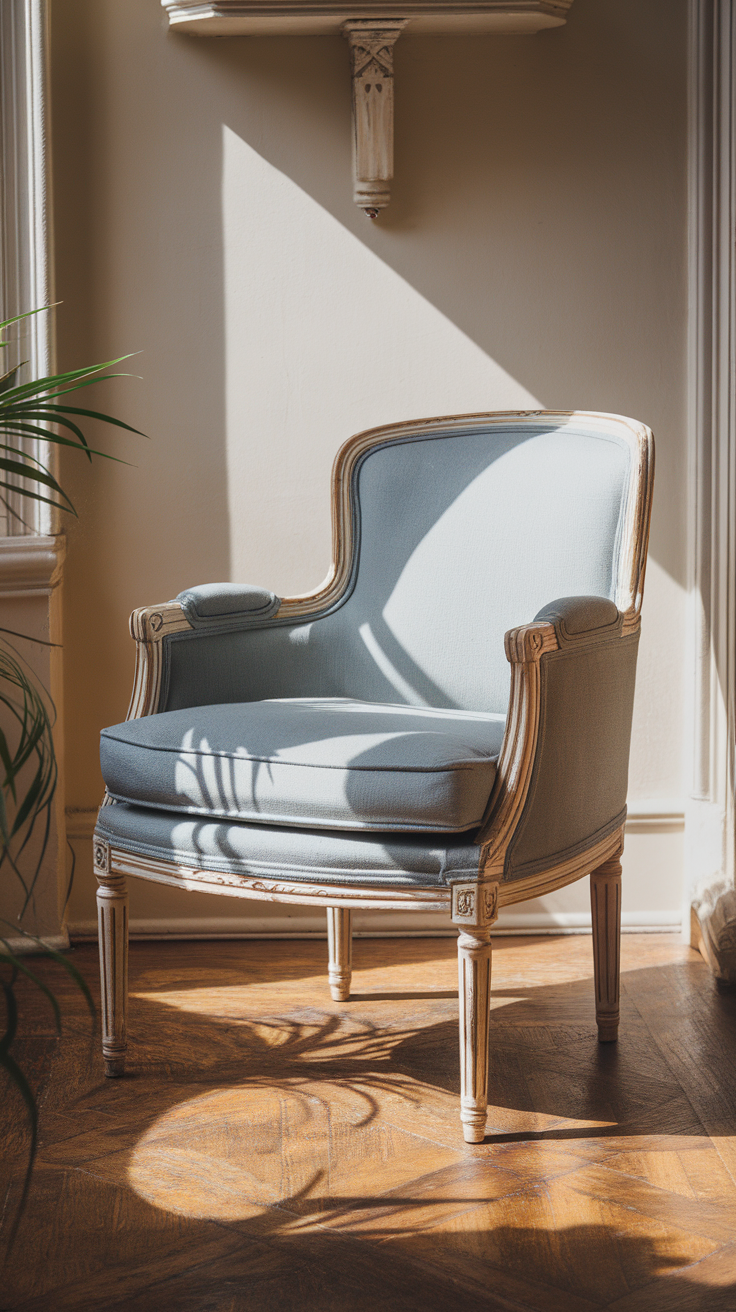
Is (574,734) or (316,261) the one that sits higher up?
(316,261)

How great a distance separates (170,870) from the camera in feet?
5.66

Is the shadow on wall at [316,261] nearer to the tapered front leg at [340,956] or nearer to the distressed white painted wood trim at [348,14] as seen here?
the distressed white painted wood trim at [348,14]

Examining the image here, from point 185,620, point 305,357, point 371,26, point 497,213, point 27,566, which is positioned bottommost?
point 185,620

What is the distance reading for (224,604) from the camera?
2.02 m

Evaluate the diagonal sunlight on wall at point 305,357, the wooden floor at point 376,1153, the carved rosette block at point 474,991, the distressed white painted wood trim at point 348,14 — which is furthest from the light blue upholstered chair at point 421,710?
the distressed white painted wood trim at point 348,14

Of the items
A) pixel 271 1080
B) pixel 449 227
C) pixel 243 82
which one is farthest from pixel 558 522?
pixel 243 82

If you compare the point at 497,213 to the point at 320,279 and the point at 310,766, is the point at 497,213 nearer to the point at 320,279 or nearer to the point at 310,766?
the point at 320,279

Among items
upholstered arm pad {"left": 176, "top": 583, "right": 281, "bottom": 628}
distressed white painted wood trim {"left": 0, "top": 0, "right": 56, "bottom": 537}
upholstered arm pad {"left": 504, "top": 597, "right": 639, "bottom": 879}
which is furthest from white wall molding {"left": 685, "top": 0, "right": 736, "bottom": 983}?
distressed white painted wood trim {"left": 0, "top": 0, "right": 56, "bottom": 537}

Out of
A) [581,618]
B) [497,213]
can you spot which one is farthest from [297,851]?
[497,213]

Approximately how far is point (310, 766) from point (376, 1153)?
1.70 ft

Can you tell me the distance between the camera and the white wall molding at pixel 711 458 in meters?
2.32

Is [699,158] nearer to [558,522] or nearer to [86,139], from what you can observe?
[558,522]

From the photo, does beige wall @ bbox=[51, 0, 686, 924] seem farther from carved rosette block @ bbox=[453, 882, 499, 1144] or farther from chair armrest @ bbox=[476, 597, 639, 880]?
carved rosette block @ bbox=[453, 882, 499, 1144]

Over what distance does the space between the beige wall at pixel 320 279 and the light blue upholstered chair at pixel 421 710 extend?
38 cm
